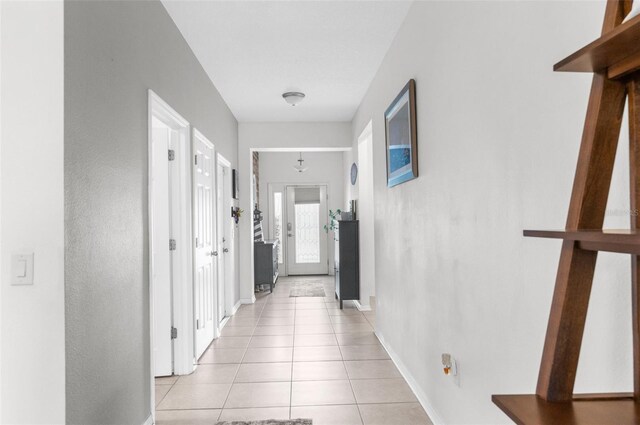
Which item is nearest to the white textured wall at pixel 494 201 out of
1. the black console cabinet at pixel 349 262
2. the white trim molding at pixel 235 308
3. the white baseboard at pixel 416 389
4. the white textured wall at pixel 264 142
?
the white baseboard at pixel 416 389

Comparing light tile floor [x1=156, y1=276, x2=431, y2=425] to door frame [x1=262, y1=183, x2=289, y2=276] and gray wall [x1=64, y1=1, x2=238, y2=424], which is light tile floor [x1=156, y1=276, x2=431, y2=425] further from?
door frame [x1=262, y1=183, x2=289, y2=276]

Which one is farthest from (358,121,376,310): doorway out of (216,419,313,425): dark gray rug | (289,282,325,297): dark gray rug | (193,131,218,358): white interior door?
(216,419,313,425): dark gray rug

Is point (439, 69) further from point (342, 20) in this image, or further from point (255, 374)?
point (255, 374)

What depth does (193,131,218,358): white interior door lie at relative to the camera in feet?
11.8

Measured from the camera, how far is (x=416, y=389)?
2.84 m

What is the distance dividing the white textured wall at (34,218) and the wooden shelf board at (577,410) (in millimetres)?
1535

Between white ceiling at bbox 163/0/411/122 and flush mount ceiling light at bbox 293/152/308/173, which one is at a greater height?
white ceiling at bbox 163/0/411/122

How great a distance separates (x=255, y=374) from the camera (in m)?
3.29

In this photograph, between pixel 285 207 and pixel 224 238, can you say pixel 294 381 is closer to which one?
pixel 224 238

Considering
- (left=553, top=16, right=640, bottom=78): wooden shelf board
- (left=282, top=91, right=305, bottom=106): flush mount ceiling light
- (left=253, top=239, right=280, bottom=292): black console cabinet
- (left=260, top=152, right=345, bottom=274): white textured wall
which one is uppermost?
(left=282, top=91, right=305, bottom=106): flush mount ceiling light

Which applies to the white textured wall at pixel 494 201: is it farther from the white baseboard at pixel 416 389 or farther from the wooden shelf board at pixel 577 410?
the wooden shelf board at pixel 577 410

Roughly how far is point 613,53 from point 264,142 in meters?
5.64

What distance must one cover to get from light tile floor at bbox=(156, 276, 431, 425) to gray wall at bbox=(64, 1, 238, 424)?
1.68 ft

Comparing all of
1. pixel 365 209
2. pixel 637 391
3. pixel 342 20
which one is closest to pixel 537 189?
pixel 637 391
